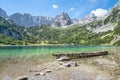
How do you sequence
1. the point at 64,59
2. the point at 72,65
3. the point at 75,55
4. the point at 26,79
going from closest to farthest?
the point at 26,79, the point at 72,65, the point at 64,59, the point at 75,55

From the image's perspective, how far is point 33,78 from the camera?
32531 mm

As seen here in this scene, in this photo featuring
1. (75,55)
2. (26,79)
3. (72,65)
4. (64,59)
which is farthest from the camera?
(75,55)

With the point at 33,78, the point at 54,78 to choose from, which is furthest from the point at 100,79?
the point at 33,78

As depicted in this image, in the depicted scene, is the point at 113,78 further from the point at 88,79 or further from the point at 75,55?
the point at 75,55

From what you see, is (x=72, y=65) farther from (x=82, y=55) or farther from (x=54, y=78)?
(x=82, y=55)

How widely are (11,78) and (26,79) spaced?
3.20 m

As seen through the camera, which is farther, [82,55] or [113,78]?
[82,55]

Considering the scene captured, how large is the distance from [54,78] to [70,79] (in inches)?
115

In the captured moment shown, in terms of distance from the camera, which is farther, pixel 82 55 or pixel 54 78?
pixel 82 55

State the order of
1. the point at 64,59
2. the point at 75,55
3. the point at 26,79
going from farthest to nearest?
the point at 75,55 → the point at 64,59 → the point at 26,79

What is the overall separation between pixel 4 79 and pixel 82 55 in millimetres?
58744

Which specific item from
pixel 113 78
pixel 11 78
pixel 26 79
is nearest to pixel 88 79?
pixel 113 78

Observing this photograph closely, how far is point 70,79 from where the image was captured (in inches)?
1231

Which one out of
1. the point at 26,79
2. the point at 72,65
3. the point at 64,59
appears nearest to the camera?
the point at 26,79
